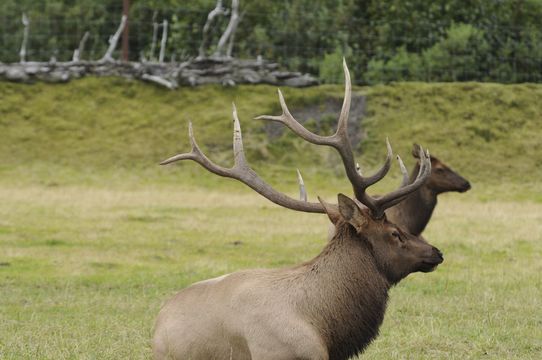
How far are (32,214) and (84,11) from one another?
35285mm

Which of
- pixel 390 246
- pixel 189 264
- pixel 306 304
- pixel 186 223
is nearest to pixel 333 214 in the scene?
pixel 390 246

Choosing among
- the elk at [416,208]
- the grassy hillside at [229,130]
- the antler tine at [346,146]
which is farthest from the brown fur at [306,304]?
the grassy hillside at [229,130]

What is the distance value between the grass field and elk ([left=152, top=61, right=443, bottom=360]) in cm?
125

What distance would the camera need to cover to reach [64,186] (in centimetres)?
2612

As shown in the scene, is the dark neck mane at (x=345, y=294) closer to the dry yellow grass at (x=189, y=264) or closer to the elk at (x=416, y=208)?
the dry yellow grass at (x=189, y=264)

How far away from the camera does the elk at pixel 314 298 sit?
636 centimetres

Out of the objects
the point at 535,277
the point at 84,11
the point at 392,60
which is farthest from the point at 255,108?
the point at 84,11

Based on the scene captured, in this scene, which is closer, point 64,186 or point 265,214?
point 265,214

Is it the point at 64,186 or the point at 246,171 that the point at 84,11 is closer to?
the point at 64,186

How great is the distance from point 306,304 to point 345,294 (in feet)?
0.88

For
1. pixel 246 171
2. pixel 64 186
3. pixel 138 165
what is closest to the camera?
pixel 246 171

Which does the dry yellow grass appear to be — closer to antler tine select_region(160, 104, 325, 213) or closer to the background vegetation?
antler tine select_region(160, 104, 325, 213)

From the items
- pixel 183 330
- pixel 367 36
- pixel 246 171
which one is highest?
pixel 246 171

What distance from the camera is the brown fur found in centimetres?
634
